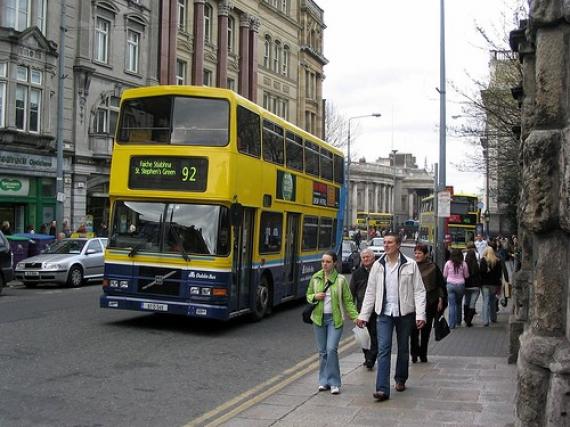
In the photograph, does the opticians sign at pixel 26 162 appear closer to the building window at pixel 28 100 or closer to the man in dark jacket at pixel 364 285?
the building window at pixel 28 100

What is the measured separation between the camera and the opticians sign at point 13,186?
27734 mm

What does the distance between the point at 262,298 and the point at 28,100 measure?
19.2 m

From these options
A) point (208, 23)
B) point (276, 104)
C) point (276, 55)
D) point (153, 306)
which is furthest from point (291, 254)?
point (276, 55)

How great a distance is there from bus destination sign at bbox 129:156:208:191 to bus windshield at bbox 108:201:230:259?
321 mm

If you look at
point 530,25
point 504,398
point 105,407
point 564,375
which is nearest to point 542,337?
point 564,375

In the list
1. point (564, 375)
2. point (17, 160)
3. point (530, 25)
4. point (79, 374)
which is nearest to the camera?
point (564, 375)

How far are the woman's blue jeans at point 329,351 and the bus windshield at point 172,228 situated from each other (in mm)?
4324

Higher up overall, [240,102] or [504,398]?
[240,102]

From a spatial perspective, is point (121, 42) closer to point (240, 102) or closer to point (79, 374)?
point (240, 102)

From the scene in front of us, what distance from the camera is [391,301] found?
7293 mm

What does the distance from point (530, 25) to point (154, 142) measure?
8502 mm

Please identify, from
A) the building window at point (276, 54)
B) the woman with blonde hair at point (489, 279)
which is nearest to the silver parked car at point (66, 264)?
the woman with blonde hair at point (489, 279)

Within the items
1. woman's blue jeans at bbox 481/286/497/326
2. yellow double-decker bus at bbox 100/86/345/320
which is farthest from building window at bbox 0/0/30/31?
woman's blue jeans at bbox 481/286/497/326

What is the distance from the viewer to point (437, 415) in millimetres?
6613
